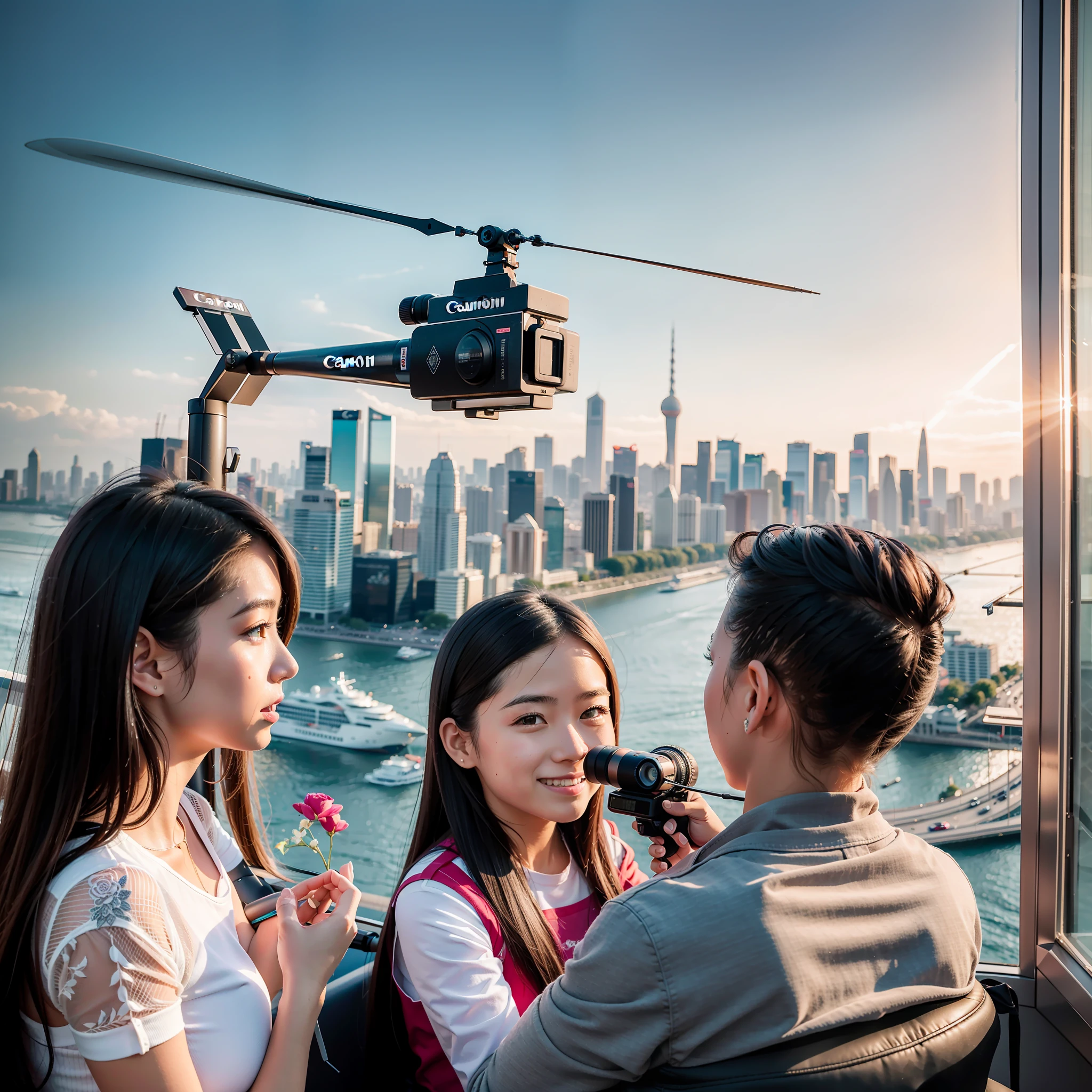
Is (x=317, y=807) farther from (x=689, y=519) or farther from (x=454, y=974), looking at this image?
(x=689, y=519)

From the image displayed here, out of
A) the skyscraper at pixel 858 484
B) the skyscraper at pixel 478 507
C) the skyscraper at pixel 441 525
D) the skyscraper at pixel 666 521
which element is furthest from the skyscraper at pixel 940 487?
the skyscraper at pixel 478 507

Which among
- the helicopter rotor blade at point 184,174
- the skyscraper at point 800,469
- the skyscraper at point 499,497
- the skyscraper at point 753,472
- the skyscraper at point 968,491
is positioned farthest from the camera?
the skyscraper at point 499,497

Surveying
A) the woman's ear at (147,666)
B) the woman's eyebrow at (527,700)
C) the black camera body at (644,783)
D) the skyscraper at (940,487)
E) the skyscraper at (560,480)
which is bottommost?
the black camera body at (644,783)

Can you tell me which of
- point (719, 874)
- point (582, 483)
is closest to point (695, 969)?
point (719, 874)

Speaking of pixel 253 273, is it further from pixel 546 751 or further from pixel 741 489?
pixel 546 751

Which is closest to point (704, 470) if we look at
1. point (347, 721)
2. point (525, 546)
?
point (525, 546)

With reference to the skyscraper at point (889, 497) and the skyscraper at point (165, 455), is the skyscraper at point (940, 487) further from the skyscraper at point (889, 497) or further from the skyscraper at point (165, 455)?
the skyscraper at point (165, 455)

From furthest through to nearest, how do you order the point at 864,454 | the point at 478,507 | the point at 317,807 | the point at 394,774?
the point at 478,507 < the point at 394,774 < the point at 864,454 < the point at 317,807
